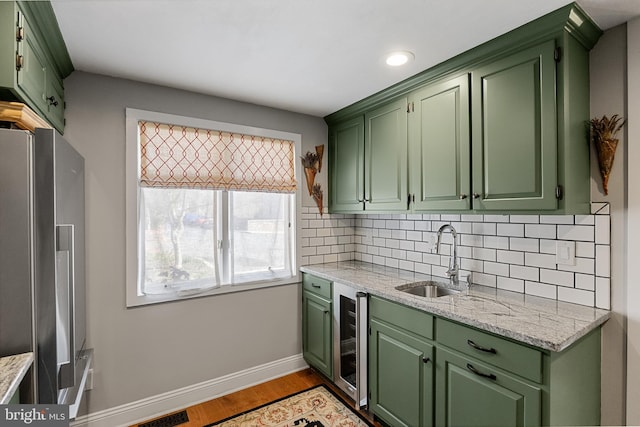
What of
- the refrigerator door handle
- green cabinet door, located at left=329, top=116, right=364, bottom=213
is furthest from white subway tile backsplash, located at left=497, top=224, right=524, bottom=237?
the refrigerator door handle

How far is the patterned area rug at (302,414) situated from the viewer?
213cm

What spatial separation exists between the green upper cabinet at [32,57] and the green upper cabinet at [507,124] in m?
1.98

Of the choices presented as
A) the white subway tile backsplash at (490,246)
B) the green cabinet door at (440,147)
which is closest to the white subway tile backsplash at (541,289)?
the white subway tile backsplash at (490,246)

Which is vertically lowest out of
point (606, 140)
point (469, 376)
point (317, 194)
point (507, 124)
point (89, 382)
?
point (89, 382)

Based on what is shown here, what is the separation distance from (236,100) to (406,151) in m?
1.41

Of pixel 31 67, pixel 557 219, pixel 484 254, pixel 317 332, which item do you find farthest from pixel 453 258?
pixel 31 67

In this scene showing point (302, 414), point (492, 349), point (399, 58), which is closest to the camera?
point (492, 349)

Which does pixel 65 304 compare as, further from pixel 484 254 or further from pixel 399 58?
pixel 484 254

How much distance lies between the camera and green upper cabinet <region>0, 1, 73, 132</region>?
1199mm

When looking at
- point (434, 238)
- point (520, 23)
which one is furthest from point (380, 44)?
point (434, 238)

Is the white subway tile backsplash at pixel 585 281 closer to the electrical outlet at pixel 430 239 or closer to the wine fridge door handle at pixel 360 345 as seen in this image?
the electrical outlet at pixel 430 239

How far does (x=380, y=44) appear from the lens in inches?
68.0

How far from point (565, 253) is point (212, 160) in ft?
7.75

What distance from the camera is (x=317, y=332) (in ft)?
8.76
